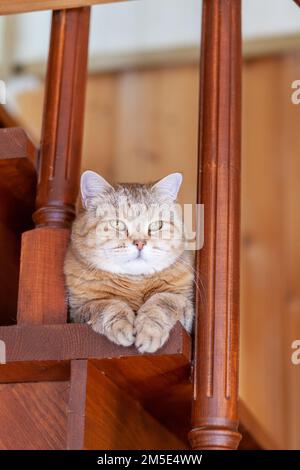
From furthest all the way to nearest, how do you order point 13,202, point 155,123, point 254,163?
point 155,123
point 254,163
point 13,202

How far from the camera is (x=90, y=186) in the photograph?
1.67 m

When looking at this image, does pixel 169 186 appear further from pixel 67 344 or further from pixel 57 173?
pixel 67 344

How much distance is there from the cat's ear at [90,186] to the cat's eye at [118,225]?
8 cm

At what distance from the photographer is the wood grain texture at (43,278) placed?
4.86 feet

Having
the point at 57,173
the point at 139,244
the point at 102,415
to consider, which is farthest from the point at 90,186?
the point at 102,415

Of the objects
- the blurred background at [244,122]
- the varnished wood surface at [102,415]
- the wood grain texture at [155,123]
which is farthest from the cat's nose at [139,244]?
the wood grain texture at [155,123]

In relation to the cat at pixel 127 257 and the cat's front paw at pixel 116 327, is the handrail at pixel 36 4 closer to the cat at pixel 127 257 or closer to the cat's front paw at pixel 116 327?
the cat at pixel 127 257

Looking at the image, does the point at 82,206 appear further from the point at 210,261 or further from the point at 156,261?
the point at 210,261

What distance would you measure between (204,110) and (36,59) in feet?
6.17

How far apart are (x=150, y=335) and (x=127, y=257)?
0.78ft

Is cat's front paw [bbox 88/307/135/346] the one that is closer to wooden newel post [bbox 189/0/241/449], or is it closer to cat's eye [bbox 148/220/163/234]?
wooden newel post [bbox 189/0/241/449]

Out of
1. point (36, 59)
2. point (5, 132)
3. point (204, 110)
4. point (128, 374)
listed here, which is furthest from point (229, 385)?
point (36, 59)

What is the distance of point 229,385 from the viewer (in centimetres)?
139

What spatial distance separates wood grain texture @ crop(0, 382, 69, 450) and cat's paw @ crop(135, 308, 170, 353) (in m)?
0.18
